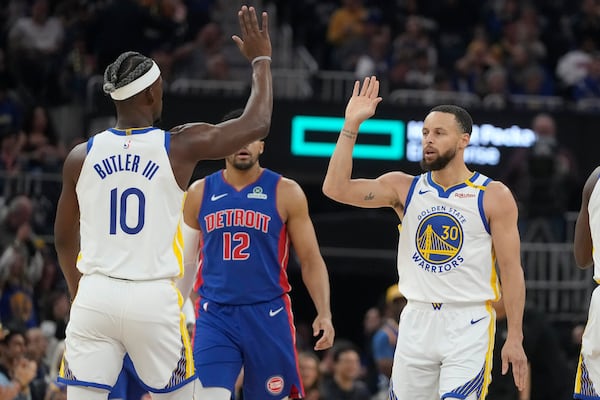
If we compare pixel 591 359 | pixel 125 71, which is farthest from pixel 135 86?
pixel 591 359

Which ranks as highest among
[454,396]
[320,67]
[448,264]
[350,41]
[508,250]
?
[350,41]

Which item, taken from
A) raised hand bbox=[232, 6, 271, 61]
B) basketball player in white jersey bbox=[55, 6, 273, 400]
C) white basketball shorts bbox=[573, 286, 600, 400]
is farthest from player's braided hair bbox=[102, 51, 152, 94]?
white basketball shorts bbox=[573, 286, 600, 400]

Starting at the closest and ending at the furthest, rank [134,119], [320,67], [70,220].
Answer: [134,119], [70,220], [320,67]

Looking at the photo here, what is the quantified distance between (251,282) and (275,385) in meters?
0.74

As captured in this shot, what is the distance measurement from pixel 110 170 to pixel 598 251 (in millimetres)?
3113

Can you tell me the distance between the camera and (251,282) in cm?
916

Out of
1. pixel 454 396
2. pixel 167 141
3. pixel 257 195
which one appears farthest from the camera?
pixel 257 195

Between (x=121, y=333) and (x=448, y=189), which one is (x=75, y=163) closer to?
(x=121, y=333)

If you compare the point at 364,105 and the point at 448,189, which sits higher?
the point at 364,105

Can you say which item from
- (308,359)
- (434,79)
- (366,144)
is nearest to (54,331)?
(308,359)

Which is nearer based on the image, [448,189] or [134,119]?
[134,119]

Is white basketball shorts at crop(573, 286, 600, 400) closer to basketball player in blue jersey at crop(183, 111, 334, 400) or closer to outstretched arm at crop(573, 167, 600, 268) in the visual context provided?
outstretched arm at crop(573, 167, 600, 268)

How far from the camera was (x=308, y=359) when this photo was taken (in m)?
12.8

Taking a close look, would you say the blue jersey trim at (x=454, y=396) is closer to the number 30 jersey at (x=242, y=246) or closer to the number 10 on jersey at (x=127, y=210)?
the number 30 jersey at (x=242, y=246)
